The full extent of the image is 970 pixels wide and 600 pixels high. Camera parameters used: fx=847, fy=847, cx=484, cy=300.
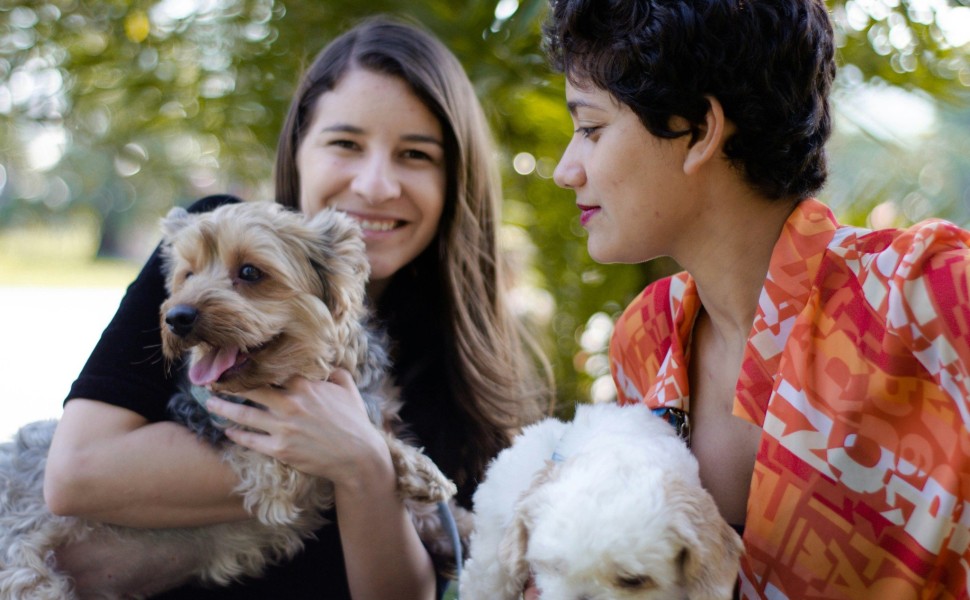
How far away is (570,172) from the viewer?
93.3 inches

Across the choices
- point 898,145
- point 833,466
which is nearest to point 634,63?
point 833,466

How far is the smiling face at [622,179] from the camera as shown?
2254 mm

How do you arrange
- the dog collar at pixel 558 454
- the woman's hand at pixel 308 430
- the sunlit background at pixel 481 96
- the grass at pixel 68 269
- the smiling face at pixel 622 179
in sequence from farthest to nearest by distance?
the grass at pixel 68 269 < the sunlit background at pixel 481 96 < the woman's hand at pixel 308 430 < the smiling face at pixel 622 179 < the dog collar at pixel 558 454

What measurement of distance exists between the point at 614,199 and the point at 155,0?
3.12 metres

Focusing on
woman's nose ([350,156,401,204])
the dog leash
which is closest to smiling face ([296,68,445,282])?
woman's nose ([350,156,401,204])

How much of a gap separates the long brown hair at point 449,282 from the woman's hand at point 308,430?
547 millimetres

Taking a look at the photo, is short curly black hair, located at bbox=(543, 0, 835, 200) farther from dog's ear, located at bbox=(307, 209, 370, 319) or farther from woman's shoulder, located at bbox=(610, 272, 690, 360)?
dog's ear, located at bbox=(307, 209, 370, 319)

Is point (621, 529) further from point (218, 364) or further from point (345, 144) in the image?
point (345, 144)

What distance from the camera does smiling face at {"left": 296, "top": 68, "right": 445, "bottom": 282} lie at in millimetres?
2895

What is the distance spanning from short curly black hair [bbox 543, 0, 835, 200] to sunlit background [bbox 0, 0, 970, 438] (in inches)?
46.1

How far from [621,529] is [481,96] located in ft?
9.22

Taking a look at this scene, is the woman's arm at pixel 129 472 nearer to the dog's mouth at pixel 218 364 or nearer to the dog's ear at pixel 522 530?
the dog's mouth at pixel 218 364

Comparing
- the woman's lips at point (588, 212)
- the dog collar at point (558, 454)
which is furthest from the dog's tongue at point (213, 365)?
the woman's lips at point (588, 212)

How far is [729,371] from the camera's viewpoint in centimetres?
246
